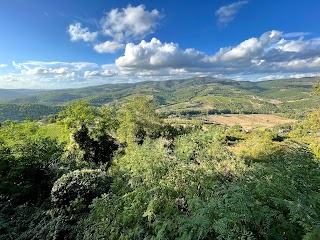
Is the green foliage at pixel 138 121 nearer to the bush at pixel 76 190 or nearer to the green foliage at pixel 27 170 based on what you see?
the green foliage at pixel 27 170

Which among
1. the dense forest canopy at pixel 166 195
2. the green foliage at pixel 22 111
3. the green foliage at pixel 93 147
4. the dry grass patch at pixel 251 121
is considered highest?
the dense forest canopy at pixel 166 195

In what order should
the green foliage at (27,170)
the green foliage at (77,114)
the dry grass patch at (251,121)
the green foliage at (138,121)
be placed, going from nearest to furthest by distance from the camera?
the green foliage at (27,170)
the green foliage at (138,121)
the green foliage at (77,114)
the dry grass patch at (251,121)

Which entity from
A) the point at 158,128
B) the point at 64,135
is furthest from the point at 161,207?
the point at 64,135

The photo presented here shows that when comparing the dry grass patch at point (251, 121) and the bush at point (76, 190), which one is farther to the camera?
the dry grass patch at point (251, 121)

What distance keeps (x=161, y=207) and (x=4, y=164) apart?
273 inches

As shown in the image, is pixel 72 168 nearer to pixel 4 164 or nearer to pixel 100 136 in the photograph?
pixel 4 164

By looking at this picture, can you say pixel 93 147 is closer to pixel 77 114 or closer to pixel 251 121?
pixel 77 114

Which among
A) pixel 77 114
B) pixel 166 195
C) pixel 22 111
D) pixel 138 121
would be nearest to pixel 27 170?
pixel 166 195

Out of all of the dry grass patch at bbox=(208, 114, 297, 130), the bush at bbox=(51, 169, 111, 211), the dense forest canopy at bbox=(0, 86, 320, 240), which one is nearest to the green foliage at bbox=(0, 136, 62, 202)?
the dense forest canopy at bbox=(0, 86, 320, 240)

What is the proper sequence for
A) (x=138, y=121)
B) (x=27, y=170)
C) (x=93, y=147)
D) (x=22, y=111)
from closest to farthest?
(x=27, y=170)
(x=93, y=147)
(x=138, y=121)
(x=22, y=111)

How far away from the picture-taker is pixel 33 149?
33.9ft

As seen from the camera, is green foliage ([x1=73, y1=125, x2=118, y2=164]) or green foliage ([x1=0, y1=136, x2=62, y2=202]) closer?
green foliage ([x1=0, y1=136, x2=62, y2=202])

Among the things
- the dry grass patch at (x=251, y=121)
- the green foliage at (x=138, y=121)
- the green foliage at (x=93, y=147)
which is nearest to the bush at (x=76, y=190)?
the green foliage at (x=93, y=147)

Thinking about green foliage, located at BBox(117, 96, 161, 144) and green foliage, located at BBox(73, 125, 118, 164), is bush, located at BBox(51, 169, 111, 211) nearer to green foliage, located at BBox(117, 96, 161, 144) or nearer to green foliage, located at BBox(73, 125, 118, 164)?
green foliage, located at BBox(73, 125, 118, 164)
